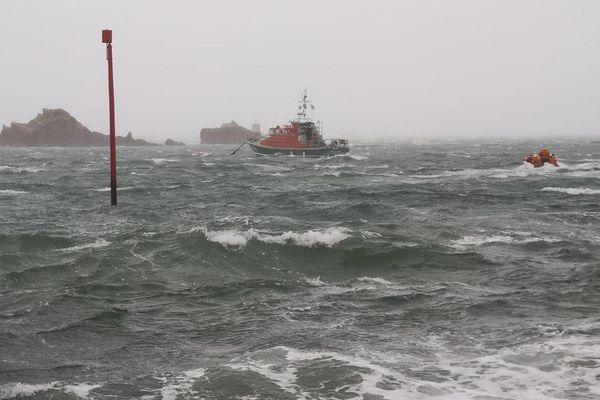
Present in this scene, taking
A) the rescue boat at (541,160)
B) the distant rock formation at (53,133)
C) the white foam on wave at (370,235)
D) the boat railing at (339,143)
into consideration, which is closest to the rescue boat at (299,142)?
the boat railing at (339,143)

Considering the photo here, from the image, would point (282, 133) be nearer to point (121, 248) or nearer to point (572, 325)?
point (121, 248)

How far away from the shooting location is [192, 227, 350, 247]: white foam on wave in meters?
15.7

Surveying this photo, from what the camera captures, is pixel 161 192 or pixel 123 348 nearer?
pixel 123 348

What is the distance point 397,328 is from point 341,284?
3115 mm

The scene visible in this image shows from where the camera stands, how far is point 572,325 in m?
8.95

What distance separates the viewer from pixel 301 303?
10656 mm

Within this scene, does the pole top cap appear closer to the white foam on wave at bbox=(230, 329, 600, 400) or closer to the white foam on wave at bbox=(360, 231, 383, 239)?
the white foam on wave at bbox=(360, 231, 383, 239)

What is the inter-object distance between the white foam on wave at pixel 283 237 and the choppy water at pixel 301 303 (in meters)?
0.08

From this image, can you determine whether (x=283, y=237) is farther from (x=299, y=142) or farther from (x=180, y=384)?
(x=299, y=142)

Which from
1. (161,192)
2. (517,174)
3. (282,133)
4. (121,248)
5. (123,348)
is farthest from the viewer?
(282,133)

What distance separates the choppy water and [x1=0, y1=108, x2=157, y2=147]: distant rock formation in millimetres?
158907

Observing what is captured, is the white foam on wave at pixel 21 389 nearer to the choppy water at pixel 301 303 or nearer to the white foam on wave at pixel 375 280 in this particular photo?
the choppy water at pixel 301 303

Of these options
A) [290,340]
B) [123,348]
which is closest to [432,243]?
[290,340]

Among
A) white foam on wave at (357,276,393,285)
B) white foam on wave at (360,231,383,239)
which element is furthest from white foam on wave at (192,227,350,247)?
white foam on wave at (357,276,393,285)
